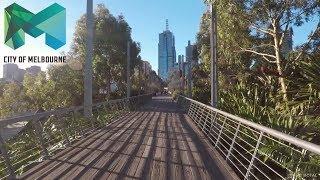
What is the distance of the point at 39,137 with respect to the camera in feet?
33.5

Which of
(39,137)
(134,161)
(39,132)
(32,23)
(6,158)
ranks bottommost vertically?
(134,161)

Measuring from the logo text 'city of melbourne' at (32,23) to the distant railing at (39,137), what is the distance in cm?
1162

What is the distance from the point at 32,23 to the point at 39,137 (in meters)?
19.4

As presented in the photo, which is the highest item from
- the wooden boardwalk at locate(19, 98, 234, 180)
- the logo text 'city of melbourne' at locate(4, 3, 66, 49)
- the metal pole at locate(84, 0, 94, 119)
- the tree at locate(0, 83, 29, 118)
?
the logo text 'city of melbourne' at locate(4, 3, 66, 49)

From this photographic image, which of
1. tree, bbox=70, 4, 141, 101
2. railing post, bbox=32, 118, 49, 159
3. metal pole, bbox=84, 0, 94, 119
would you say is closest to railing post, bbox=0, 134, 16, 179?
railing post, bbox=32, 118, 49, 159

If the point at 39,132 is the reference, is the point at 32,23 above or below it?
above

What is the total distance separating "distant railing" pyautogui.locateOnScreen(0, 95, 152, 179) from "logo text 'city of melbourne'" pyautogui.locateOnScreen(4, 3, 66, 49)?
38.1 feet

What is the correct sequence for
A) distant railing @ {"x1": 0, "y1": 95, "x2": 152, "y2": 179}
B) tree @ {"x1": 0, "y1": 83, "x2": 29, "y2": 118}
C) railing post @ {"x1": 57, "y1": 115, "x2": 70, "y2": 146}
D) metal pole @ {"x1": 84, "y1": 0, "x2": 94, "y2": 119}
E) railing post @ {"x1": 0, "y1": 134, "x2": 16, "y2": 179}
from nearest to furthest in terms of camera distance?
railing post @ {"x1": 0, "y1": 134, "x2": 16, "y2": 179} < distant railing @ {"x1": 0, "y1": 95, "x2": 152, "y2": 179} < railing post @ {"x1": 57, "y1": 115, "x2": 70, "y2": 146} < metal pole @ {"x1": 84, "y1": 0, "x2": 94, "y2": 119} < tree @ {"x1": 0, "y1": 83, "x2": 29, "y2": 118}

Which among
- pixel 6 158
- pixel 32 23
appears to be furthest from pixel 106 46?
pixel 6 158

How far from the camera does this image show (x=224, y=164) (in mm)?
9641

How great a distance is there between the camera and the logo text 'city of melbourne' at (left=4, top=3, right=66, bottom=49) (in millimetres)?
27609

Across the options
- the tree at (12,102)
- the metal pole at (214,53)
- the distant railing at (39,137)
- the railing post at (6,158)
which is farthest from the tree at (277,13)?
the tree at (12,102)

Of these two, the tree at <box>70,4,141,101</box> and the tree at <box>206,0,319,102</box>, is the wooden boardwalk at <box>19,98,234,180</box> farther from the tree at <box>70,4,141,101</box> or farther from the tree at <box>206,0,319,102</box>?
the tree at <box>70,4,141,101</box>

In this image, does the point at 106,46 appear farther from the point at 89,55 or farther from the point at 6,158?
the point at 6,158
